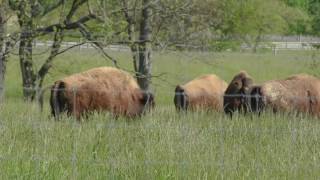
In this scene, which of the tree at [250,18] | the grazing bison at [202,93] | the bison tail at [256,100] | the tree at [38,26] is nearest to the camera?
the bison tail at [256,100]

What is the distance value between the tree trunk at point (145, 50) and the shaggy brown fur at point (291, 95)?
4896mm

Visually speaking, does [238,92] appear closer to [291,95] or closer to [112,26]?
[291,95]

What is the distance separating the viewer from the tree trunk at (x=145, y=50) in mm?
16656

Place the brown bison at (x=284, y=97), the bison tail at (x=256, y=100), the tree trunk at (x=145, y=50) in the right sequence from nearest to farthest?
the bison tail at (x=256, y=100) < the brown bison at (x=284, y=97) < the tree trunk at (x=145, y=50)

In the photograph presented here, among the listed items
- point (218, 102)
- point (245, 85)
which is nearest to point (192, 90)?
point (218, 102)

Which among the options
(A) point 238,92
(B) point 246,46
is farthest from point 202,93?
(B) point 246,46

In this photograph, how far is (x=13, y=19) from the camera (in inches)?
660

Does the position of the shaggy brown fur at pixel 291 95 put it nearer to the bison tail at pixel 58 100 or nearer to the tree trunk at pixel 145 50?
the bison tail at pixel 58 100

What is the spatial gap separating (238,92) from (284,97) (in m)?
1.09

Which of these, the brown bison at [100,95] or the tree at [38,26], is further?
the tree at [38,26]

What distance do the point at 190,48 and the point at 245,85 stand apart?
6977 millimetres

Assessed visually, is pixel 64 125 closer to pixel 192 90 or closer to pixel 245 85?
pixel 245 85

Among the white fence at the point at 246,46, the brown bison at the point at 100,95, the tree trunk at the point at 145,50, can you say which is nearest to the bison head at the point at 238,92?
the brown bison at the point at 100,95

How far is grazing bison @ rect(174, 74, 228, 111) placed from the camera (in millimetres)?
13859
